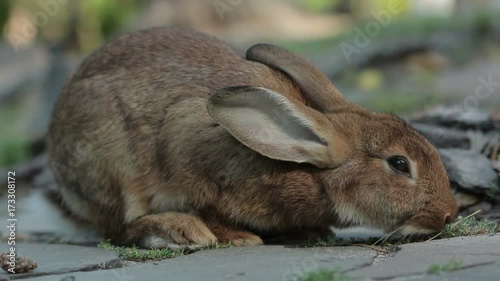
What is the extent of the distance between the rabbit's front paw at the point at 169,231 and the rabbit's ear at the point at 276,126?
2.00 feet

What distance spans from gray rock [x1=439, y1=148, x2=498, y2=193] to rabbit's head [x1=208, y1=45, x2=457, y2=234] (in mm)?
1093

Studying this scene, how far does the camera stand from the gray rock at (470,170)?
626 cm

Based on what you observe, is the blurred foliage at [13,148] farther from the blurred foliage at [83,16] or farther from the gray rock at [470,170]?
the gray rock at [470,170]

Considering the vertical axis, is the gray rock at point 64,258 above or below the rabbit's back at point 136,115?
below

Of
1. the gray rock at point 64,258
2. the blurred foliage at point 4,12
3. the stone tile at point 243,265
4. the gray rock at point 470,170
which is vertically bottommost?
the gray rock at point 64,258

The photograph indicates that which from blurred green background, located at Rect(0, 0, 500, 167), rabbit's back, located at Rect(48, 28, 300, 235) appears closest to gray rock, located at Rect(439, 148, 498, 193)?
A: rabbit's back, located at Rect(48, 28, 300, 235)

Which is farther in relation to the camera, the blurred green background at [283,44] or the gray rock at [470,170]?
the blurred green background at [283,44]

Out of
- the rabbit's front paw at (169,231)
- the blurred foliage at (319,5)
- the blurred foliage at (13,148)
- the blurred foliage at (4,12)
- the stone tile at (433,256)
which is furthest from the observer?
the blurred foliage at (319,5)

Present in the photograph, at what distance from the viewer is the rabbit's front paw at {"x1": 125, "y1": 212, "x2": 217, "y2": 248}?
17.7 feet

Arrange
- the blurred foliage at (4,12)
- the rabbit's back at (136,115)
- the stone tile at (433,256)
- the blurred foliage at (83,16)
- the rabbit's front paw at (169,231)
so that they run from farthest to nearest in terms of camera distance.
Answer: the blurred foliage at (4,12)
the blurred foliage at (83,16)
the rabbit's back at (136,115)
the rabbit's front paw at (169,231)
the stone tile at (433,256)

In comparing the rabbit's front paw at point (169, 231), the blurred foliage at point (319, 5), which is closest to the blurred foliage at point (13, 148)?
the rabbit's front paw at point (169, 231)

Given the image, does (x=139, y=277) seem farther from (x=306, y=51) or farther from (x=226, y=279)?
(x=306, y=51)

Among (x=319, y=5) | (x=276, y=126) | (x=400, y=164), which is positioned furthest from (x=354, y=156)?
(x=319, y=5)

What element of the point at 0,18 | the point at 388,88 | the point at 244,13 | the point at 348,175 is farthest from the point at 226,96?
the point at 0,18
